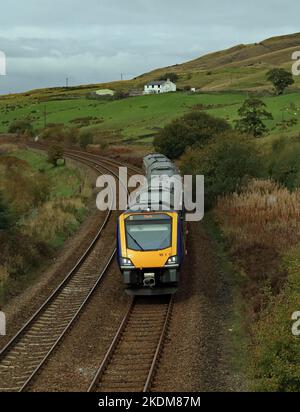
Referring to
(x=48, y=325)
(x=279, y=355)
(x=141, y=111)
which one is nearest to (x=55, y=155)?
(x=48, y=325)

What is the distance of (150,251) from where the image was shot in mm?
16609

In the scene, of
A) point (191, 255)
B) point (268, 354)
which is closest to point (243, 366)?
point (268, 354)

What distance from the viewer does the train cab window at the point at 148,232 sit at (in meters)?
16.8

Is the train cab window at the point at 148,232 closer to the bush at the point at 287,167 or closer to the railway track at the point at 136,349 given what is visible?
the railway track at the point at 136,349

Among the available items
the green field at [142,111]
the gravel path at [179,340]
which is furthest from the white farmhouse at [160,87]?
the gravel path at [179,340]

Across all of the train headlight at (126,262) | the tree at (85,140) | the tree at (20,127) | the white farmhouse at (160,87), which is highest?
the white farmhouse at (160,87)

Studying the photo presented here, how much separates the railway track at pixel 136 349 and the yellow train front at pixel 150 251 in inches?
26.6

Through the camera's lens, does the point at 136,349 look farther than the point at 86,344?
No

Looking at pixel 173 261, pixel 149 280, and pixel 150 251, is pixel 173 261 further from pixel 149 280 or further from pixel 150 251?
pixel 149 280

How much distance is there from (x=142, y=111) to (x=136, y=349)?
94.9m

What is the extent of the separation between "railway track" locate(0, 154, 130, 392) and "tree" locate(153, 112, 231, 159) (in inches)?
1122

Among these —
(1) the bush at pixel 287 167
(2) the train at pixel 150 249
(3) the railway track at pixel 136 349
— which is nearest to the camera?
(3) the railway track at pixel 136 349

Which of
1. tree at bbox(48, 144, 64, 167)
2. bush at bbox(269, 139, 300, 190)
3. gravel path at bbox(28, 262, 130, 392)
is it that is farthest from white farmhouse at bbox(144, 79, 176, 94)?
gravel path at bbox(28, 262, 130, 392)

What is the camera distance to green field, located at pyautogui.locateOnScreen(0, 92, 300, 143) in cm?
8294
